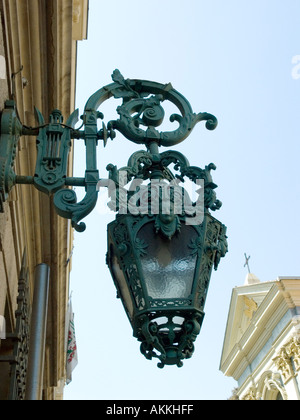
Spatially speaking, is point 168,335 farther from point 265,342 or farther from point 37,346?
point 265,342

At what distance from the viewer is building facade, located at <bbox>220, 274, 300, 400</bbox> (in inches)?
808

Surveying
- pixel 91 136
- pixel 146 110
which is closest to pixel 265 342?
pixel 146 110

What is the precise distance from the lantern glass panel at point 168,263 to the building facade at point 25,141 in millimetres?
1780

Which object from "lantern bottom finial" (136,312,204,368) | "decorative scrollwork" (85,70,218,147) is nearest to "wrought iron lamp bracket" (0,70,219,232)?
"decorative scrollwork" (85,70,218,147)

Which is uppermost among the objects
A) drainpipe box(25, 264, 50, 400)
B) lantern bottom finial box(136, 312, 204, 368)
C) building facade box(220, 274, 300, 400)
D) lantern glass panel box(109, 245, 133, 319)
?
building facade box(220, 274, 300, 400)

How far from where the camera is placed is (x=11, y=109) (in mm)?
3146

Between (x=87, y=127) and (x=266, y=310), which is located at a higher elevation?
(x=266, y=310)

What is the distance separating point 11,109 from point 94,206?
93 centimetres

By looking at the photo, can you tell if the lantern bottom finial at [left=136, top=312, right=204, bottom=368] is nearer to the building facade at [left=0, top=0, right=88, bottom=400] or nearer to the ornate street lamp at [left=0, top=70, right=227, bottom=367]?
the ornate street lamp at [left=0, top=70, right=227, bottom=367]

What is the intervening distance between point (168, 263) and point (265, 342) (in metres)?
23.3

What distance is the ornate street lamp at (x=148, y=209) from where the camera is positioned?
232cm

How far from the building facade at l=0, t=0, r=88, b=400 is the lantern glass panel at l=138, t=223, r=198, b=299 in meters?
1.78
